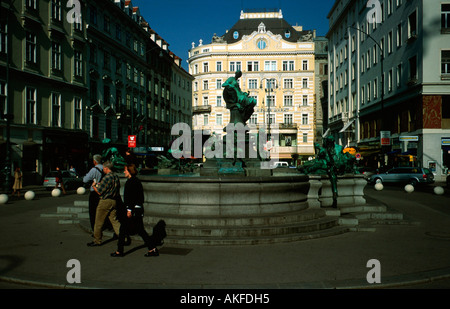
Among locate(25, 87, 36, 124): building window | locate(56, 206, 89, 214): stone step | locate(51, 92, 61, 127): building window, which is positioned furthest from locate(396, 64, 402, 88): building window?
locate(56, 206, 89, 214): stone step

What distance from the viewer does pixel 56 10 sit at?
1284 inches

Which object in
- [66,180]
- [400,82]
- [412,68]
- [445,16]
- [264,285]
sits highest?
[445,16]

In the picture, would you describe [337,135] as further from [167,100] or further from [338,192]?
[338,192]

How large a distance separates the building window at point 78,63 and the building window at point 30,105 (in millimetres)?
5769

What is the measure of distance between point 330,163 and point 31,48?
25712 millimetres

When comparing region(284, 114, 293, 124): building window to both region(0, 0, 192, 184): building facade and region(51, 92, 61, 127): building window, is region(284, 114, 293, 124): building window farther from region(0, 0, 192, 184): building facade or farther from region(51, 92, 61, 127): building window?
region(51, 92, 61, 127): building window

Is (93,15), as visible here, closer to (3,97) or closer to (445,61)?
(3,97)

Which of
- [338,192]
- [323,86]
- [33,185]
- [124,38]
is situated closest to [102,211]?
[338,192]

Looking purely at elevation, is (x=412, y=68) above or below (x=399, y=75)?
above

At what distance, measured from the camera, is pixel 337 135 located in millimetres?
58781

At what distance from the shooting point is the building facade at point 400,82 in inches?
1235

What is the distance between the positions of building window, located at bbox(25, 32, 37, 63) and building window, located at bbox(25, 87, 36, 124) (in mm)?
2150

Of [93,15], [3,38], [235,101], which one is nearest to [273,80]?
[93,15]

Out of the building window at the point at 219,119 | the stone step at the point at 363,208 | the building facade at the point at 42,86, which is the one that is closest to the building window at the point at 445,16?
the stone step at the point at 363,208
